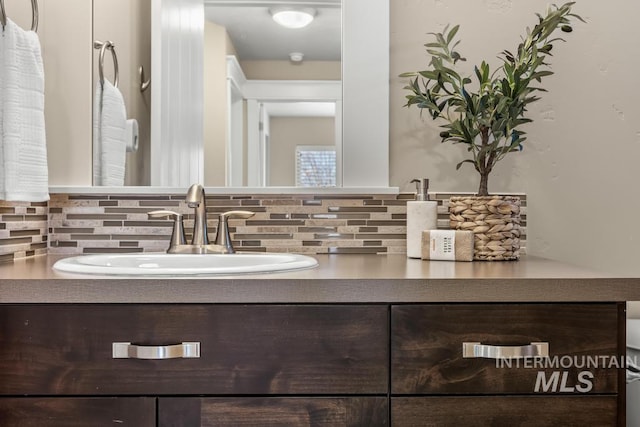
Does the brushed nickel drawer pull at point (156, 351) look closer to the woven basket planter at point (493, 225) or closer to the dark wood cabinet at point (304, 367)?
the dark wood cabinet at point (304, 367)

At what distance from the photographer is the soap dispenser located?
132 cm

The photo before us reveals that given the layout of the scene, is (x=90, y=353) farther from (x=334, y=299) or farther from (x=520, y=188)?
(x=520, y=188)

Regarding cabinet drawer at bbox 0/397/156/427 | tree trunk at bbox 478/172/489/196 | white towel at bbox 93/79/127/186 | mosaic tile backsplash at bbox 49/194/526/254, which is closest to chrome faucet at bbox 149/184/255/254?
mosaic tile backsplash at bbox 49/194/526/254

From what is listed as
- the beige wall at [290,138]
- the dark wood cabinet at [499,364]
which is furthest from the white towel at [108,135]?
the dark wood cabinet at [499,364]

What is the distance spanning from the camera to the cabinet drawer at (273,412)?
89cm

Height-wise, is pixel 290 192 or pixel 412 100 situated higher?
pixel 412 100

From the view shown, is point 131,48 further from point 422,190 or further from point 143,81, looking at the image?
point 422,190

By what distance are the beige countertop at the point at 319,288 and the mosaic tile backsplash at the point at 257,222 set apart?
0.50 m

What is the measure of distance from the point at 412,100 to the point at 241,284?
755 millimetres

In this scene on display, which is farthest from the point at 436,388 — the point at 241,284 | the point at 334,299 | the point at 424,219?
the point at 424,219

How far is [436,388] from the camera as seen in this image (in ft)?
2.98

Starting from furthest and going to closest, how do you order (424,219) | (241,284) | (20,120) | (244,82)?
(244,82), (424,219), (20,120), (241,284)

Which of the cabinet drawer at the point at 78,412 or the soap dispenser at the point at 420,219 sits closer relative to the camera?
the cabinet drawer at the point at 78,412

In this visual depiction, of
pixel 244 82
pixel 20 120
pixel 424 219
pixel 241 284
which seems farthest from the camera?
pixel 244 82
